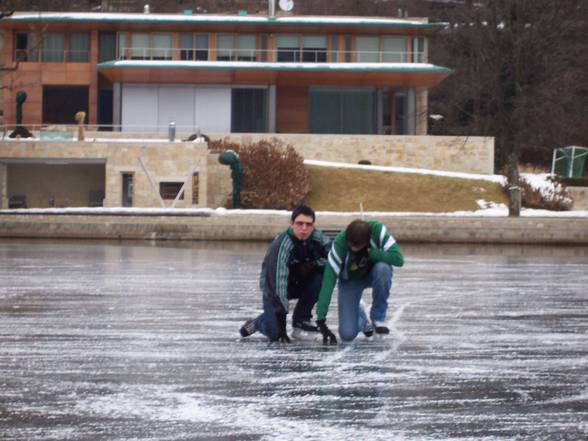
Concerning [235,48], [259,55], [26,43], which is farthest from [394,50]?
[26,43]

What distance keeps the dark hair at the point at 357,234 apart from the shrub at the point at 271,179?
36.2m

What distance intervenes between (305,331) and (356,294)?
92cm

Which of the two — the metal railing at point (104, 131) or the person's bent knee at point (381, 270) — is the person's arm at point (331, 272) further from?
the metal railing at point (104, 131)

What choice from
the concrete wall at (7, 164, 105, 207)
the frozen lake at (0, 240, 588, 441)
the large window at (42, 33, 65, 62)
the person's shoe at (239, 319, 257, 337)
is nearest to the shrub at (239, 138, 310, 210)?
the concrete wall at (7, 164, 105, 207)

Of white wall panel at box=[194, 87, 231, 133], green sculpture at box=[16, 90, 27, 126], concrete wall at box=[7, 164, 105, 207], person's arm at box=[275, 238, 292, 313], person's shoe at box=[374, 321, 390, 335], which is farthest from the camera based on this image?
green sculpture at box=[16, 90, 27, 126]

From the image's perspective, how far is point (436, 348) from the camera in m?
13.2

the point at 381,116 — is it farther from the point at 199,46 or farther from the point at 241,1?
the point at 241,1

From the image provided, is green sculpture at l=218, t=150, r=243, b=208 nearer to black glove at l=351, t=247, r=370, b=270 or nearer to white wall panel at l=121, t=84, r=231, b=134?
white wall panel at l=121, t=84, r=231, b=134

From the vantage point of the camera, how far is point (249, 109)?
61969mm

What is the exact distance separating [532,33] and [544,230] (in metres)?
22.8

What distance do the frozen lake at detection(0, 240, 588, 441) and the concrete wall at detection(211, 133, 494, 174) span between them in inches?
1402

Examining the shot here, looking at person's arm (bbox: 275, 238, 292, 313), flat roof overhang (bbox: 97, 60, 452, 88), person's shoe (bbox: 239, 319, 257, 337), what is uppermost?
flat roof overhang (bbox: 97, 60, 452, 88)

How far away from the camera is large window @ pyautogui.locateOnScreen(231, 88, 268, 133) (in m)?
61.8

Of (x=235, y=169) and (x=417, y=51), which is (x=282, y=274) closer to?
(x=235, y=169)
